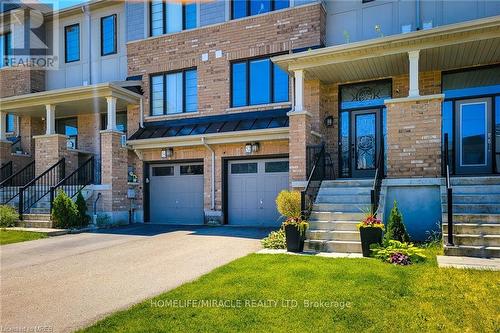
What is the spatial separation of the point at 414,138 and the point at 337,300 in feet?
17.9

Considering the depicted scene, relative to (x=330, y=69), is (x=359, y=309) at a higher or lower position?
lower

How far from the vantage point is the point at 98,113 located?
1502 centimetres

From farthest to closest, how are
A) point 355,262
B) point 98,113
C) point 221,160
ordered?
point 98,113 → point 221,160 → point 355,262

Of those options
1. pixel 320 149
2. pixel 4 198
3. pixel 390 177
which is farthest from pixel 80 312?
pixel 4 198

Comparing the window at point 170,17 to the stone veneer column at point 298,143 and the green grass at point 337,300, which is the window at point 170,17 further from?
the green grass at point 337,300

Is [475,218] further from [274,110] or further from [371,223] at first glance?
[274,110]

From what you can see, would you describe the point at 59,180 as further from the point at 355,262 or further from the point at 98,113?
the point at 355,262

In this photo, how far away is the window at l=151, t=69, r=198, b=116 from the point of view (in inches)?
532

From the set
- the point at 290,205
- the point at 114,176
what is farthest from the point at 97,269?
the point at 114,176

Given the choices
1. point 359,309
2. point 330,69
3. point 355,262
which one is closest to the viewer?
point 359,309

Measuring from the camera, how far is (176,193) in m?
13.6

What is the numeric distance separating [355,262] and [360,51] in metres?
5.36

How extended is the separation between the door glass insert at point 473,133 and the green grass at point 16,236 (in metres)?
11.4

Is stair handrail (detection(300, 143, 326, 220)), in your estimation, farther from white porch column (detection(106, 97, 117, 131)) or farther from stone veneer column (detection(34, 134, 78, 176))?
stone veneer column (detection(34, 134, 78, 176))
